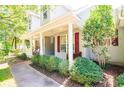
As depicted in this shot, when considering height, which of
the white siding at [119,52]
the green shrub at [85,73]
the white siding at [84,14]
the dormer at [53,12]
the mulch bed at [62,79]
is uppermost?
the dormer at [53,12]

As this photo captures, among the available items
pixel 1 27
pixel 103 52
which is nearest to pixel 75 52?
pixel 103 52

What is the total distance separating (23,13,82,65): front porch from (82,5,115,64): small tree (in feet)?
A: 1.94

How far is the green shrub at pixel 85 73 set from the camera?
748 cm

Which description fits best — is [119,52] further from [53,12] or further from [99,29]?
[53,12]

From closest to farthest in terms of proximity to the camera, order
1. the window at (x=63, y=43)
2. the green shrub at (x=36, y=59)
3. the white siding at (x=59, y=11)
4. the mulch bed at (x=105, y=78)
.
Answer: the mulch bed at (x=105, y=78)
the white siding at (x=59, y=11)
the green shrub at (x=36, y=59)
the window at (x=63, y=43)

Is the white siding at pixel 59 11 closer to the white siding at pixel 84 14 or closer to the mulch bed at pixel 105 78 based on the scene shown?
the white siding at pixel 84 14

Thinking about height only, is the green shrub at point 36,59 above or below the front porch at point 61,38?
below

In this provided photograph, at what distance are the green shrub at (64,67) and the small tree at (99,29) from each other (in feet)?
4.09

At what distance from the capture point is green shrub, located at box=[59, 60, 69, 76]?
8.86m

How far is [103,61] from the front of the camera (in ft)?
31.5

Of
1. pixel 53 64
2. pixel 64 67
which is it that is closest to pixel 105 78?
pixel 64 67

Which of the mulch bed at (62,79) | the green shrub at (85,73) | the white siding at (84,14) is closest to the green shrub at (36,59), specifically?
the mulch bed at (62,79)

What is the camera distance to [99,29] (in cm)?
911

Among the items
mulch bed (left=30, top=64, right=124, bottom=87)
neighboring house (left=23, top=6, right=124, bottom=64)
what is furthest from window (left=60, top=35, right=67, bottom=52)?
→ mulch bed (left=30, top=64, right=124, bottom=87)
